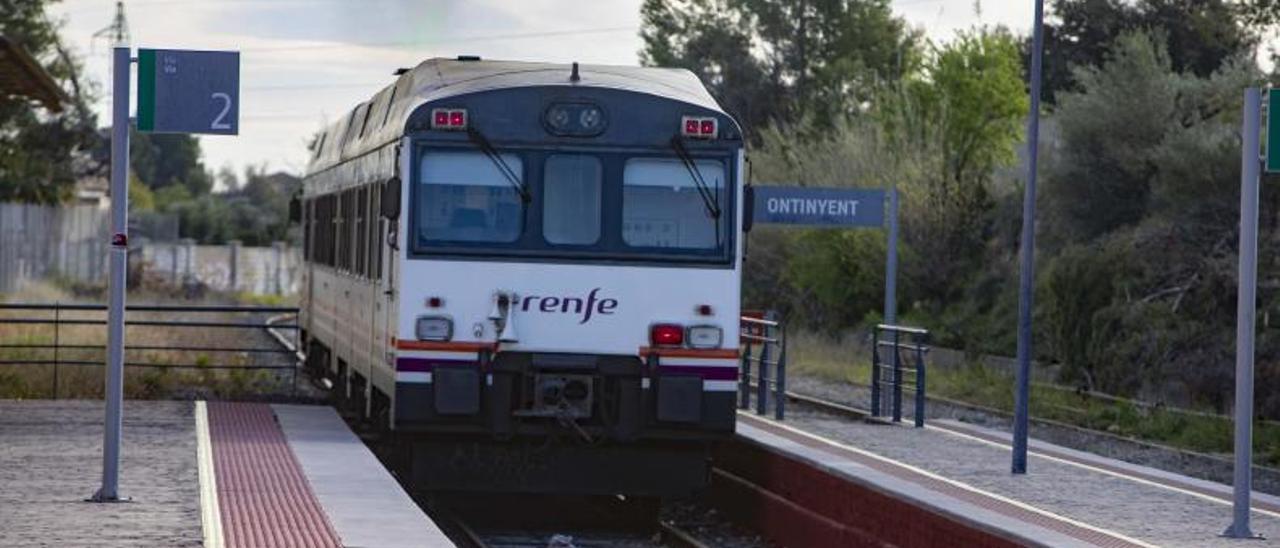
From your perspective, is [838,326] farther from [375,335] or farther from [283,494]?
[283,494]

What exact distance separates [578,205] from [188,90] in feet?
13.0

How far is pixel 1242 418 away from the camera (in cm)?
1461

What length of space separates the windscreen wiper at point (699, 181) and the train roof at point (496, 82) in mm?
359

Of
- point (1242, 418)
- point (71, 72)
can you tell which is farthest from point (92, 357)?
point (71, 72)

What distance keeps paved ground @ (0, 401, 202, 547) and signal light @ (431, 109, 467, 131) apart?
10.1ft

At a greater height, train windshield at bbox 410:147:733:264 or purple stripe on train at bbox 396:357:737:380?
train windshield at bbox 410:147:733:264

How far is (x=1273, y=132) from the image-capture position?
47.8 ft

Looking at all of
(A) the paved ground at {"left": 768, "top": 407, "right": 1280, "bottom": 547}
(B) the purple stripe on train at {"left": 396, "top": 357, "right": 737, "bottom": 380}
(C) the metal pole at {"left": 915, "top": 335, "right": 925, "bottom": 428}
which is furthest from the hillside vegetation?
(B) the purple stripe on train at {"left": 396, "top": 357, "right": 737, "bottom": 380}

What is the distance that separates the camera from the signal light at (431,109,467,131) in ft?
56.4

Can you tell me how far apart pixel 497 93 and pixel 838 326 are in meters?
33.2

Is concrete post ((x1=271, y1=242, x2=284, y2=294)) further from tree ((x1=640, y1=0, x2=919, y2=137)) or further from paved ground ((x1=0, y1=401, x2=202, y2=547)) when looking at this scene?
paved ground ((x1=0, y1=401, x2=202, y2=547))

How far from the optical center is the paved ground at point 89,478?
12977mm

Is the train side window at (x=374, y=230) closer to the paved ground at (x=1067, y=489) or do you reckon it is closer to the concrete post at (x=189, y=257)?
the paved ground at (x=1067, y=489)

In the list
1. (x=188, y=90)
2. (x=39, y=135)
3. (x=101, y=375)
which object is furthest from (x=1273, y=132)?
(x=39, y=135)
